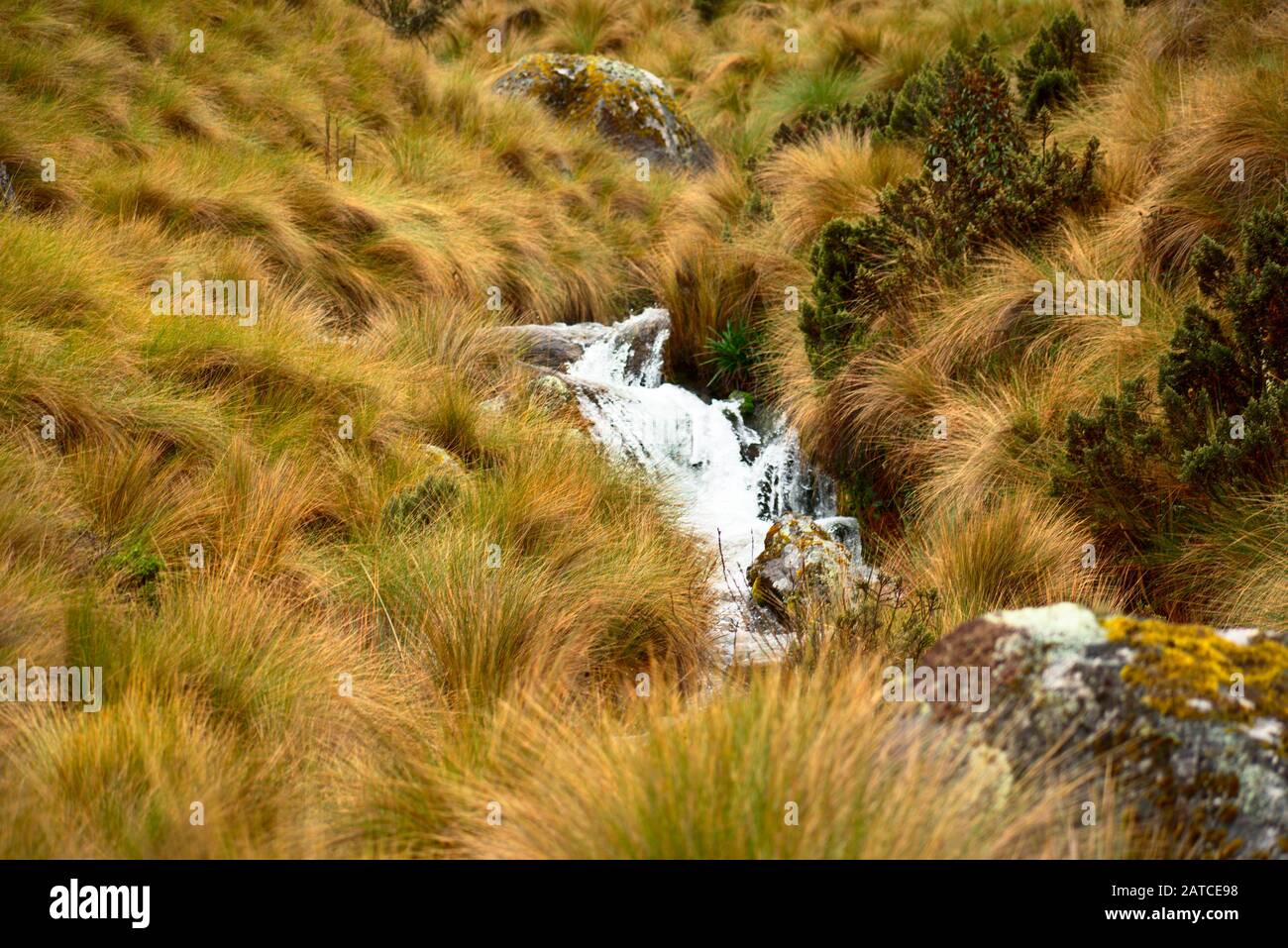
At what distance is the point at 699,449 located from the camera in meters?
6.69

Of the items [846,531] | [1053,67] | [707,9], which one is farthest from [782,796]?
[707,9]

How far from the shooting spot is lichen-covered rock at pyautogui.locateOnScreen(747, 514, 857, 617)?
4438mm

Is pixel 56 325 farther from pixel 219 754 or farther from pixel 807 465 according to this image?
pixel 807 465

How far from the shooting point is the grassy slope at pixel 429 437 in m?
2.05

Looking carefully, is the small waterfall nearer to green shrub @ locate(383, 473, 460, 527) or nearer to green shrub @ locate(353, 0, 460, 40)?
green shrub @ locate(383, 473, 460, 527)

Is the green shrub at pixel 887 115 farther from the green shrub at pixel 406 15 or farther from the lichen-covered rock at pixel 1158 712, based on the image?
the lichen-covered rock at pixel 1158 712

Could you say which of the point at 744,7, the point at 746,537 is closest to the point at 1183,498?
the point at 746,537

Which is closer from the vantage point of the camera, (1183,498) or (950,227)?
(1183,498)

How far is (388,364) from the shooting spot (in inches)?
228

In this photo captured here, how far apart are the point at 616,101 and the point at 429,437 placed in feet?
23.3

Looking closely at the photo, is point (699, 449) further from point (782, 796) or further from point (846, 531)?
point (782, 796)

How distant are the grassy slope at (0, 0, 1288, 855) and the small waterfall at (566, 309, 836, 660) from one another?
38 centimetres

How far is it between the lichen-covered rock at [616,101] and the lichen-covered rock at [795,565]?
694 centimetres
